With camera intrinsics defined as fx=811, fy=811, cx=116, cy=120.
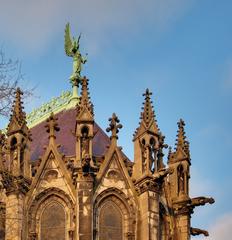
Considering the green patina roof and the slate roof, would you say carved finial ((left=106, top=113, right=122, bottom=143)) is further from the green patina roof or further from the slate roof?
the green patina roof

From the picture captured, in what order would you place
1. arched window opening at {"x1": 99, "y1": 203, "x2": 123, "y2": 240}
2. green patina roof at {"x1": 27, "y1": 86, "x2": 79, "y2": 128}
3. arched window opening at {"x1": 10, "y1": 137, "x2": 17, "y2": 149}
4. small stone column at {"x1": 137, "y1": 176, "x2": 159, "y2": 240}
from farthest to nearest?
green patina roof at {"x1": 27, "y1": 86, "x2": 79, "y2": 128}, arched window opening at {"x1": 10, "y1": 137, "x2": 17, "y2": 149}, arched window opening at {"x1": 99, "y1": 203, "x2": 123, "y2": 240}, small stone column at {"x1": 137, "y1": 176, "x2": 159, "y2": 240}

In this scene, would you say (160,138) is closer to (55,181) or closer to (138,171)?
(138,171)

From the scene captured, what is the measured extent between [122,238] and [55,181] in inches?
118

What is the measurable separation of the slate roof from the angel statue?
1.73 meters

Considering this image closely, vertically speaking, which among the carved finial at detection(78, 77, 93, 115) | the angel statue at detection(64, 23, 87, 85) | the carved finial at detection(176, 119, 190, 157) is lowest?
the carved finial at detection(176, 119, 190, 157)

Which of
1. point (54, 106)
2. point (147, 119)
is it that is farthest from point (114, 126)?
point (54, 106)

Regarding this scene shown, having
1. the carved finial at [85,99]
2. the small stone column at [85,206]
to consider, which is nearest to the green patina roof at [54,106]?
the carved finial at [85,99]

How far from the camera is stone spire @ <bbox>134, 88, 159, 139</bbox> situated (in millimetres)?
28484

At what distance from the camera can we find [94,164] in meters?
27.5

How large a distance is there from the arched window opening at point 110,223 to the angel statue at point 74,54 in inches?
304

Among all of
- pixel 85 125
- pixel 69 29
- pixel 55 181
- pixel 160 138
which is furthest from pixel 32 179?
pixel 69 29

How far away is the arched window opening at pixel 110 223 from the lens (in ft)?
88.3

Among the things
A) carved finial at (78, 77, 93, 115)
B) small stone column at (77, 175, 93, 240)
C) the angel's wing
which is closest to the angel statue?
the angel's wing

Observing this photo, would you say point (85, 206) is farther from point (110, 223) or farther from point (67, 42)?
point (67, 42)
